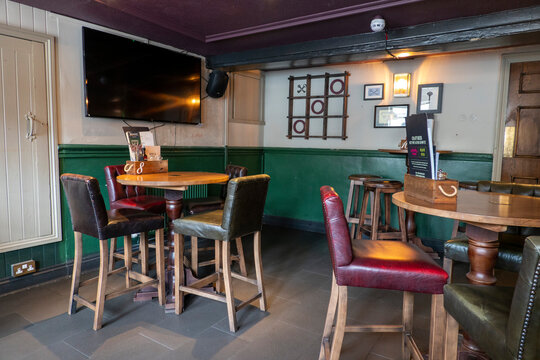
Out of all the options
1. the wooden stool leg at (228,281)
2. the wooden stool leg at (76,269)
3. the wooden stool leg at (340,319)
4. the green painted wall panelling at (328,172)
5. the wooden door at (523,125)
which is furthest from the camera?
the green painted wall panelling at (328,172)

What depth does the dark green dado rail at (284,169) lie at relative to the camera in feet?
10.3

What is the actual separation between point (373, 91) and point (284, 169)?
174cm

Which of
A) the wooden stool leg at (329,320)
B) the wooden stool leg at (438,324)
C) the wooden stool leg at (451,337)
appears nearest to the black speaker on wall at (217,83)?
the wooden stool leg at (329,320)

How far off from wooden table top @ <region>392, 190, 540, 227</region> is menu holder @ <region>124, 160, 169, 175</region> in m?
1.97

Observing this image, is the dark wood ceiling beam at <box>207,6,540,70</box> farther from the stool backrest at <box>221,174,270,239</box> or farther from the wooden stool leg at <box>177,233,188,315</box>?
the wooden stool leg at <box>177,233,188,315</box>

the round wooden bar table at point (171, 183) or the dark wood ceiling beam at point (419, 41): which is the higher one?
the dark wood ceiling beam at point (419, 41)

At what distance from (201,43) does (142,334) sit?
3.03 metres

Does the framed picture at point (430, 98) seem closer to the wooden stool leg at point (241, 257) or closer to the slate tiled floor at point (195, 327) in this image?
the slate tiled floor at point (195, 327)

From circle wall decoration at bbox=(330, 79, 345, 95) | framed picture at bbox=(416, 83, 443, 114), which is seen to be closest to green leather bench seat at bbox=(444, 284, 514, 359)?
framed picture at bbox=(416, 83, 443, 114)

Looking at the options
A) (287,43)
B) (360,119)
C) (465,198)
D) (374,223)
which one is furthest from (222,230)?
(360,119)

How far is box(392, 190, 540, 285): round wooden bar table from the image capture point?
4.51 feet

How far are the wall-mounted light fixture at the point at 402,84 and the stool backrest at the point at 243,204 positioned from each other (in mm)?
2819

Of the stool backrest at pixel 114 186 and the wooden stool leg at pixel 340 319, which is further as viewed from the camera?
the stool backrest at pixel 114 186

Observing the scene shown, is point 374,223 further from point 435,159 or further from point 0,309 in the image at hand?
point 0,309
